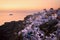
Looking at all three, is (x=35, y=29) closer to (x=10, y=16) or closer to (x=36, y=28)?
(x=36, y=28)

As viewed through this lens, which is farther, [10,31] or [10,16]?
[10,16]

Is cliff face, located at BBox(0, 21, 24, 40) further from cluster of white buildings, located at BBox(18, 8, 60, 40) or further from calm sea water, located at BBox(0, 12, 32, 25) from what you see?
calm sea water, located at BBox(0, 12, 32, 25)

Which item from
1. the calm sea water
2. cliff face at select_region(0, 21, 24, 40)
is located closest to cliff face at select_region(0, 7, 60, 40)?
cliff face at select_region(0, 21, 24, 40)

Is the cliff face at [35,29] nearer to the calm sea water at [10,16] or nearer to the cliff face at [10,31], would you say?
the cliff face at [10,31]

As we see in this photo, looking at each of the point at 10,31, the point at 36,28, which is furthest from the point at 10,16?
the point at 36,28

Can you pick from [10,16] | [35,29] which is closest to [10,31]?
[35,29]

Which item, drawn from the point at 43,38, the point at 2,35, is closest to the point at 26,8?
the point at 2,35

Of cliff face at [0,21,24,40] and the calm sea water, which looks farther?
the calm sea water

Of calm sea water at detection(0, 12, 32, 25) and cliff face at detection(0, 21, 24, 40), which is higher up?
calm sea water at detection(0, 12, 32, 25)

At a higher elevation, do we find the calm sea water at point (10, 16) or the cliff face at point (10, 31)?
the calm sea water at point (10, 16)

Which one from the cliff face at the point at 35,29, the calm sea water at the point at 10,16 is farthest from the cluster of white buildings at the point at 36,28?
the calm sea water at the point at 10,16

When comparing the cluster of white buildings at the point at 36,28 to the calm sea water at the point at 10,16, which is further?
the calm sea water at the point at 10,16
